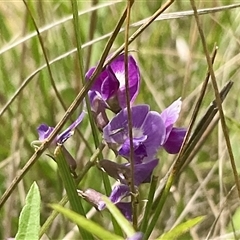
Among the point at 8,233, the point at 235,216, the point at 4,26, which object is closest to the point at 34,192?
the point at 8,233

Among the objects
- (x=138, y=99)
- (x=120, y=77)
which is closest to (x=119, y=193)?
(x=120, y=77)

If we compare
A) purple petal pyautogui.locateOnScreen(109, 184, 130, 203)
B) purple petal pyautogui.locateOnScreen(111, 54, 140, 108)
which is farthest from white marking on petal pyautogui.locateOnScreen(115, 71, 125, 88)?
purple petal pyautogui.locateOnScreen(109, 184, 130, 203)

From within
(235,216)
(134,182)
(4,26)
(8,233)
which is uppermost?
(4,26)

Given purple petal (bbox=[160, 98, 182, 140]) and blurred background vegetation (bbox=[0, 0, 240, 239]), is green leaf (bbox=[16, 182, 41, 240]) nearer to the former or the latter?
purple petal (bbox=[160, 98, 182, 140])

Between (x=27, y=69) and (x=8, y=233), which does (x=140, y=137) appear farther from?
(x=27, y=69)

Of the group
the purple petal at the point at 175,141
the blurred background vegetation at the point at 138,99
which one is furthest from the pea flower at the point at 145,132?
the blurred background vegetation at the point at 138,99

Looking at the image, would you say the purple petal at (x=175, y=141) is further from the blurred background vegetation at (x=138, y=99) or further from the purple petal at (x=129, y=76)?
the blurred background vegetation at (x=138, y=99)
